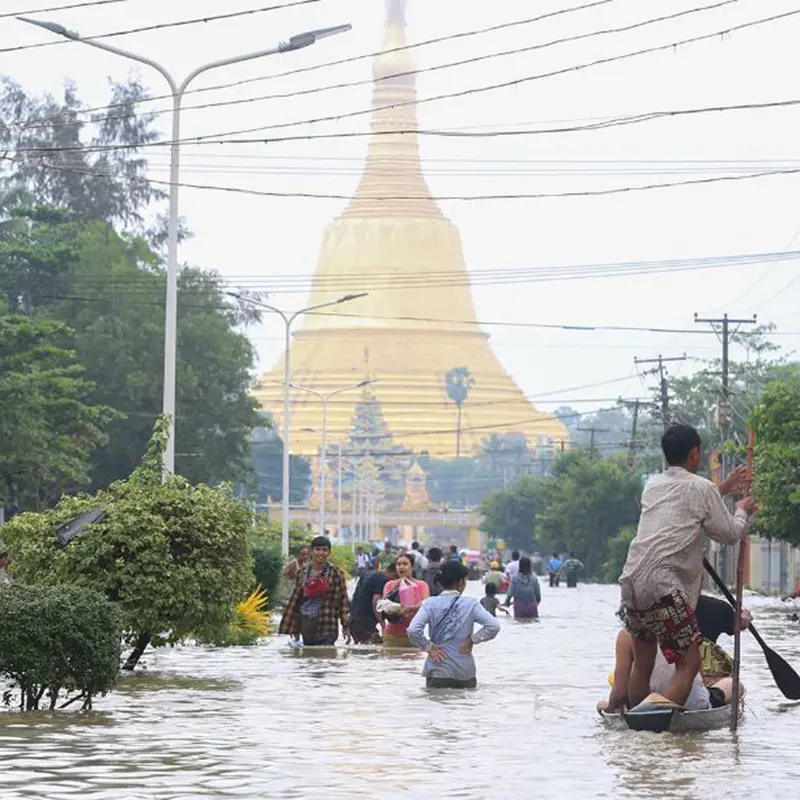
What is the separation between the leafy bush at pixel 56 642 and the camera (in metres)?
14.4

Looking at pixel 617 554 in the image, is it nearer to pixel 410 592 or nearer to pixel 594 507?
pixel 594 507

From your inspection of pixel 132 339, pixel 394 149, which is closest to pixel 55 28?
pixel 132 339

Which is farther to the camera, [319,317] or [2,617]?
[319,317]

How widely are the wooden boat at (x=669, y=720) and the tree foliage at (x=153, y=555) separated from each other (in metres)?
6.05

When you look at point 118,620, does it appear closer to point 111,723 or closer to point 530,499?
point 111,723

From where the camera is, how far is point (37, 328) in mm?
41062

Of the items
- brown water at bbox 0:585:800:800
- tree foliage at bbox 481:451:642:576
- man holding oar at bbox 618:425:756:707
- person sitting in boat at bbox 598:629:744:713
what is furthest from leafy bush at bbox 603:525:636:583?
man holding oar at bbox 618:425:756:707

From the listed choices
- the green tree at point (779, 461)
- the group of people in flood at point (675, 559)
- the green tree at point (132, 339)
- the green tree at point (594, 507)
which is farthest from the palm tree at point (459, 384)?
the group of people in flood at point (675, 559)

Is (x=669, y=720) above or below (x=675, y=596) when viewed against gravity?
below

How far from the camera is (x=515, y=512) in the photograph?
365 ft

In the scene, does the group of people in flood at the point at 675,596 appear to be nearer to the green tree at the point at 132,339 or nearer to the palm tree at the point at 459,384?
the green tree at the point at 132,339

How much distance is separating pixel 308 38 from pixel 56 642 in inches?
519

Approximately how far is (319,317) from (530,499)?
17143mm

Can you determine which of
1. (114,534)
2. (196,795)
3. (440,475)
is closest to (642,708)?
(196,795)
